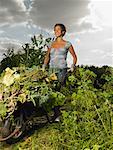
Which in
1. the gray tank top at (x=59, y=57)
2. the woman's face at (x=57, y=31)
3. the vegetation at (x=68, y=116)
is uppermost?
the woman's face at (x=57, y=31)

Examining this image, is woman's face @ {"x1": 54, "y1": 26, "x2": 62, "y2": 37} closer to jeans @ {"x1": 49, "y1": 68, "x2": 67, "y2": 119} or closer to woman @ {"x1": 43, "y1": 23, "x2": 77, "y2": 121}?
woman @ {"x1": 43, "y1": 23, "x2": 77, "y2": 121}

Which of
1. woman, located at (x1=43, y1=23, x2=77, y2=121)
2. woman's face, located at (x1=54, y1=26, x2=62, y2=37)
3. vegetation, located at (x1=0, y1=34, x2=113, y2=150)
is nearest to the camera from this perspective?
vegetation, located at (x1=0, y1=34, x2=113, y2=150)

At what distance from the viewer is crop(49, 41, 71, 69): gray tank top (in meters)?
7.33

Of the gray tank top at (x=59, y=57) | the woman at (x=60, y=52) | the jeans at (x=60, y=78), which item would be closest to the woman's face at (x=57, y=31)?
the woman at (x=60, y=52)

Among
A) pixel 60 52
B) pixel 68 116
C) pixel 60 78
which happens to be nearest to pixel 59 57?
pixel 60 52

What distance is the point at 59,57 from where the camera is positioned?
24.2 feet

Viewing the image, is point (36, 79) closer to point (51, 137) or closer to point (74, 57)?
point (51, 137)

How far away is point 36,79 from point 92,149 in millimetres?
1550

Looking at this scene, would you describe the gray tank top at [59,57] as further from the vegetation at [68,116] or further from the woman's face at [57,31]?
the vegetation at [68,116]

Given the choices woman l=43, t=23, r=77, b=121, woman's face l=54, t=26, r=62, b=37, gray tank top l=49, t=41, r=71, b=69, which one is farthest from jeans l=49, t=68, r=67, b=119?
woman's face l=54, t=26, r=62, b=37

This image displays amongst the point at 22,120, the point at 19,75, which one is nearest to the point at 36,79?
the point at 19,75

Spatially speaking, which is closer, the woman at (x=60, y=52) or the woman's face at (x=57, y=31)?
the woman at (x=60, y=52)

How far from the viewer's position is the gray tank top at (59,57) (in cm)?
733

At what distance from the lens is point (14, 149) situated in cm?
619
